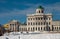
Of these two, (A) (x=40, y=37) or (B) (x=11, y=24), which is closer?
(A) (x=40, y=37)

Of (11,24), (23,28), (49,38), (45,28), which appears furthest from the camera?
(11,24)

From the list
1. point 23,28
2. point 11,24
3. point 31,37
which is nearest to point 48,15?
point 23,28

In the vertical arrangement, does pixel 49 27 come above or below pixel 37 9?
below

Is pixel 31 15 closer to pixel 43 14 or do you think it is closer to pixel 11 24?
pixel 43 14

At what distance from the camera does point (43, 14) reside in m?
87.8

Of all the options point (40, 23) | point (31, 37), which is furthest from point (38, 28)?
point (31, 37)

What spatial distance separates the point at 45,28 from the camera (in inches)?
3349

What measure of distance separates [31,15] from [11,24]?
54.9 ft

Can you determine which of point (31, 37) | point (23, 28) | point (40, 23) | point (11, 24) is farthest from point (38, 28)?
point (31, 37)

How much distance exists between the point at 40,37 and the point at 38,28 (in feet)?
226

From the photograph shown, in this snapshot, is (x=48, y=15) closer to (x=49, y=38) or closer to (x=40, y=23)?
(x=40, y=23)

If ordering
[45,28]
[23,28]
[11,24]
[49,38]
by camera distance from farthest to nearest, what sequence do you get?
[11,24] → [23,28] → [45,28] → [49,38]

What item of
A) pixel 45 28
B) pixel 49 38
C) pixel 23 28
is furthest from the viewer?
pixel 23 28

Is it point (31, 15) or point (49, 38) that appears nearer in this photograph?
point (49, 38)
